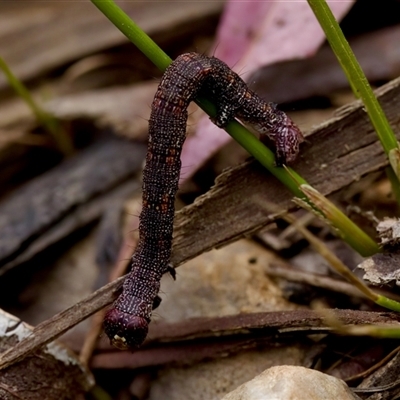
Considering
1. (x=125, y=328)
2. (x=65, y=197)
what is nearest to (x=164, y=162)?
(x=125, y=328)

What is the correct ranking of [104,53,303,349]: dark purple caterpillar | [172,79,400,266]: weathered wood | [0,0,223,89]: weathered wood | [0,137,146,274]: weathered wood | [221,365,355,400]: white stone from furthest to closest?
1. [0,0,223,89]: weathered wood
2. [0,137,146,274]: weathered wood
3. [172,79,400,266]: weathered wood
4. [104,53,303,349]: dark purple caterpillar
5. [221,365,355,400]: white stone

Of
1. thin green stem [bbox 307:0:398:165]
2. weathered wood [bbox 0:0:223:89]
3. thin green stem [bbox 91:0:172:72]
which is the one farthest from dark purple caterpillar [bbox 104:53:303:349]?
weathered wood [bbox 0:0:223:89]

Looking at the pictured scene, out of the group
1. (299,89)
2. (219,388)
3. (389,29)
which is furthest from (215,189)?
(389,29)

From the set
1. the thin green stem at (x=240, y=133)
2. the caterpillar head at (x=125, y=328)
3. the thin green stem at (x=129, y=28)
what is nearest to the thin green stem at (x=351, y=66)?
the thin green stem at (x=240, y=133)

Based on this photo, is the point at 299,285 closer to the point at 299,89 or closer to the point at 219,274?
the point at 219,274

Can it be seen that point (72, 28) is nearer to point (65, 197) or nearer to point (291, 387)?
point (65, 197)

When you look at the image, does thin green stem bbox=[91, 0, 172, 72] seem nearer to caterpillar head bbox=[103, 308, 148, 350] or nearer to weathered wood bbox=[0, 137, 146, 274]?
caterpillar head bbox=[103, 308, 148, 350]

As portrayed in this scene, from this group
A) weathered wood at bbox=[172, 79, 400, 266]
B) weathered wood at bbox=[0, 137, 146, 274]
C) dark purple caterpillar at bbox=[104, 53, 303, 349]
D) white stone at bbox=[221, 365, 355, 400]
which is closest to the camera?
white stone at bbox=[221, 365, 355, 400]
